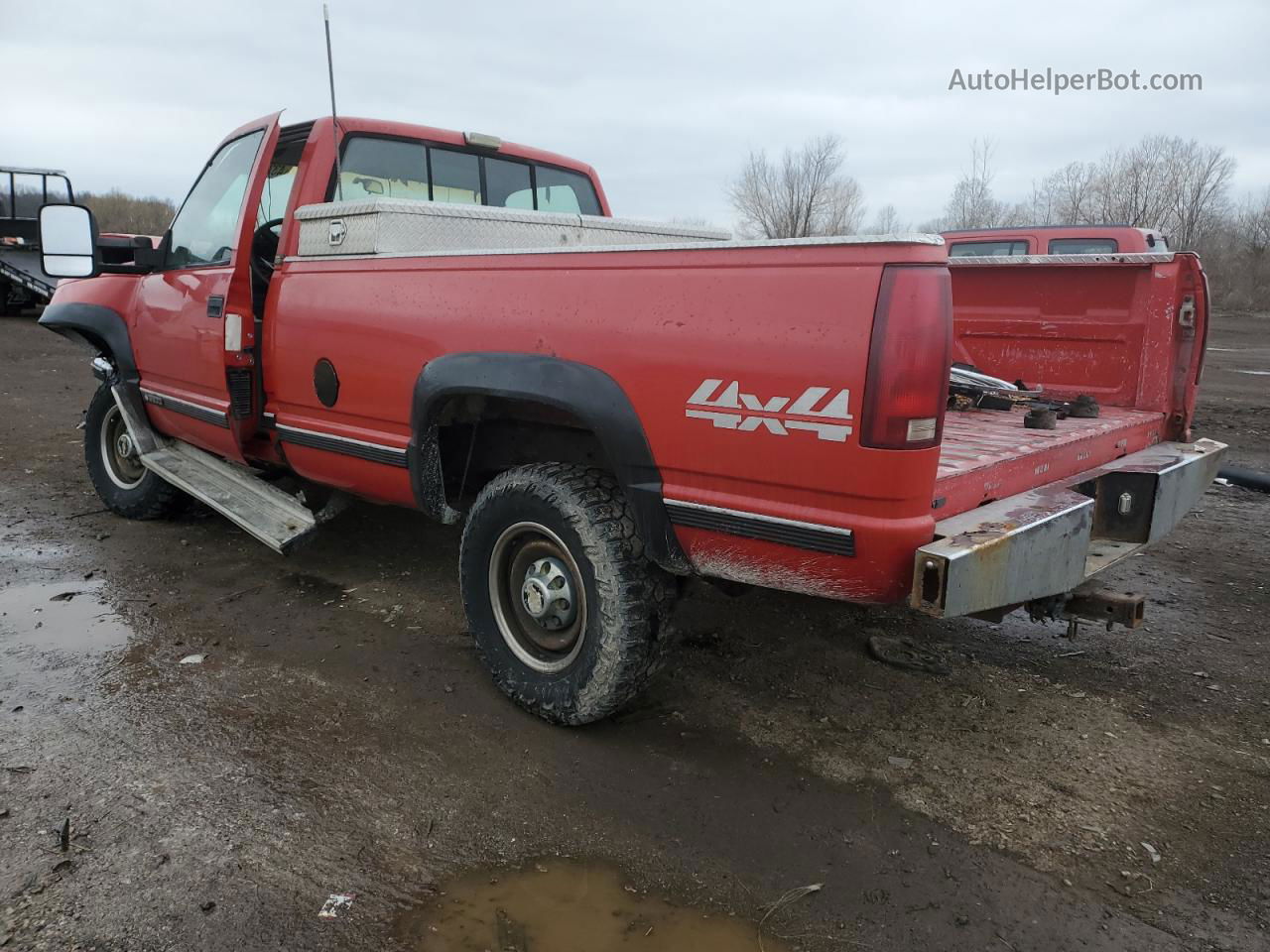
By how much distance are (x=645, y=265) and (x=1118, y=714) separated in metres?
2.43

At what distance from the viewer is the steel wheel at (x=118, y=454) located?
5.61 metres

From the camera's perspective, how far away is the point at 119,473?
5.74 meters

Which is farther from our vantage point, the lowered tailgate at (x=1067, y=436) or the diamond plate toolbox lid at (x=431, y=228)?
the diamond plate toolbox lid at (x=431, y=228)

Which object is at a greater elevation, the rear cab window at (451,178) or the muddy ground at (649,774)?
the rear cab window at (451,178)

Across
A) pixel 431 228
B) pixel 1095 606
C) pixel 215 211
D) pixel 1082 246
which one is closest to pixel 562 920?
pixel 1095 606

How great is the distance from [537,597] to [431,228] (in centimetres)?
171

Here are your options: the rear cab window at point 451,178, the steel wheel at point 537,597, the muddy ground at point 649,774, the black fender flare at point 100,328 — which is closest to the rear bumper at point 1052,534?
the muddy ground at point 649,774

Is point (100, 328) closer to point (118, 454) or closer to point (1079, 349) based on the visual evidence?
point (118, 454)

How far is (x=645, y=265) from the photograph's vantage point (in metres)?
2.70

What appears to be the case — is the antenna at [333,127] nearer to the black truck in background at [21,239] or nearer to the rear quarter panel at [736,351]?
the rear quarter panel at [736,351]

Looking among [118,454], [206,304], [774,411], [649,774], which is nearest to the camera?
[774,411]

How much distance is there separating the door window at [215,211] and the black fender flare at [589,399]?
1.84 meters

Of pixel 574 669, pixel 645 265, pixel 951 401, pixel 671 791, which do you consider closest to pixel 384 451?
pixel 574 669

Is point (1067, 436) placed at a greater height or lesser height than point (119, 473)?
greater
